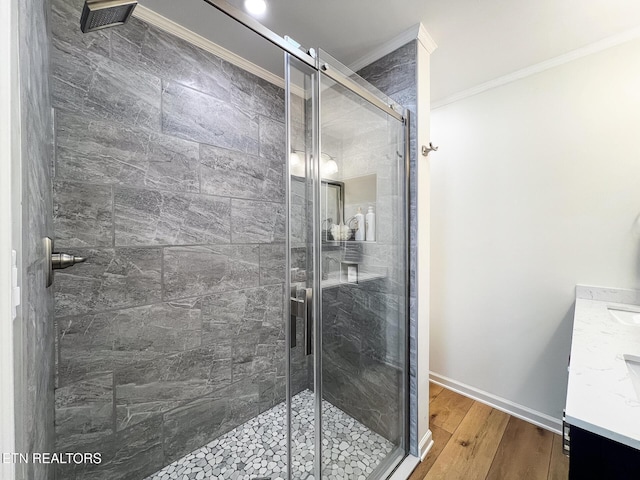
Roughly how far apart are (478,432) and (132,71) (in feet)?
9.54

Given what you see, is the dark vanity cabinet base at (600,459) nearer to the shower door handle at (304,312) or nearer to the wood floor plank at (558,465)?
the shower door handle at (304,312)

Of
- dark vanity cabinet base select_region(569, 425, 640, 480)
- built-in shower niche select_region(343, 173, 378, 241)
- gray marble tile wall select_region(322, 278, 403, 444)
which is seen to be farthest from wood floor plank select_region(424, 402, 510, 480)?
built-in shower niche select_region(343, 173, 378, 241)

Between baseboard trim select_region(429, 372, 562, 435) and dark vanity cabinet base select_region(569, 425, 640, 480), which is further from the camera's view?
baseboard trim select_region(429, 372, 562, 435)

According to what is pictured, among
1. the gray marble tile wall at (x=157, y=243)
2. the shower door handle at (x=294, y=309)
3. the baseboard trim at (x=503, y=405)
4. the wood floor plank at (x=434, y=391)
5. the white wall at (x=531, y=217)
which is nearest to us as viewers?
the shower door handle at (x=294, y=309)

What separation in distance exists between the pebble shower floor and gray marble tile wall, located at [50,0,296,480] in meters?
0.08

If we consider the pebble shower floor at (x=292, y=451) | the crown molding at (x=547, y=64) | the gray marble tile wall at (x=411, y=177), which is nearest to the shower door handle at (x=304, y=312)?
the pebble shower floor at (x=292, y=451)

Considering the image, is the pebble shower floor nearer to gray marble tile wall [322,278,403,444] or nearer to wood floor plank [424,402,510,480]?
gray marble tile wall [322,278,403,444]

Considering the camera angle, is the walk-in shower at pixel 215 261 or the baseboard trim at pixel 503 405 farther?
the baseboard trim at pixel 503 405

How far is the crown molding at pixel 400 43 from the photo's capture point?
144 centimetres

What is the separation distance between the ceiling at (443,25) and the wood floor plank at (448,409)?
2.41 m

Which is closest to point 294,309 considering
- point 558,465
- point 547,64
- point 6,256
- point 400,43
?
point 6,256

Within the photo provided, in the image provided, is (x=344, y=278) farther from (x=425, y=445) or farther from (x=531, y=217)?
(x=531, y=217)

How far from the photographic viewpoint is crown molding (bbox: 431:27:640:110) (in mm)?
1470

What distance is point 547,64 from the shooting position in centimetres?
170
